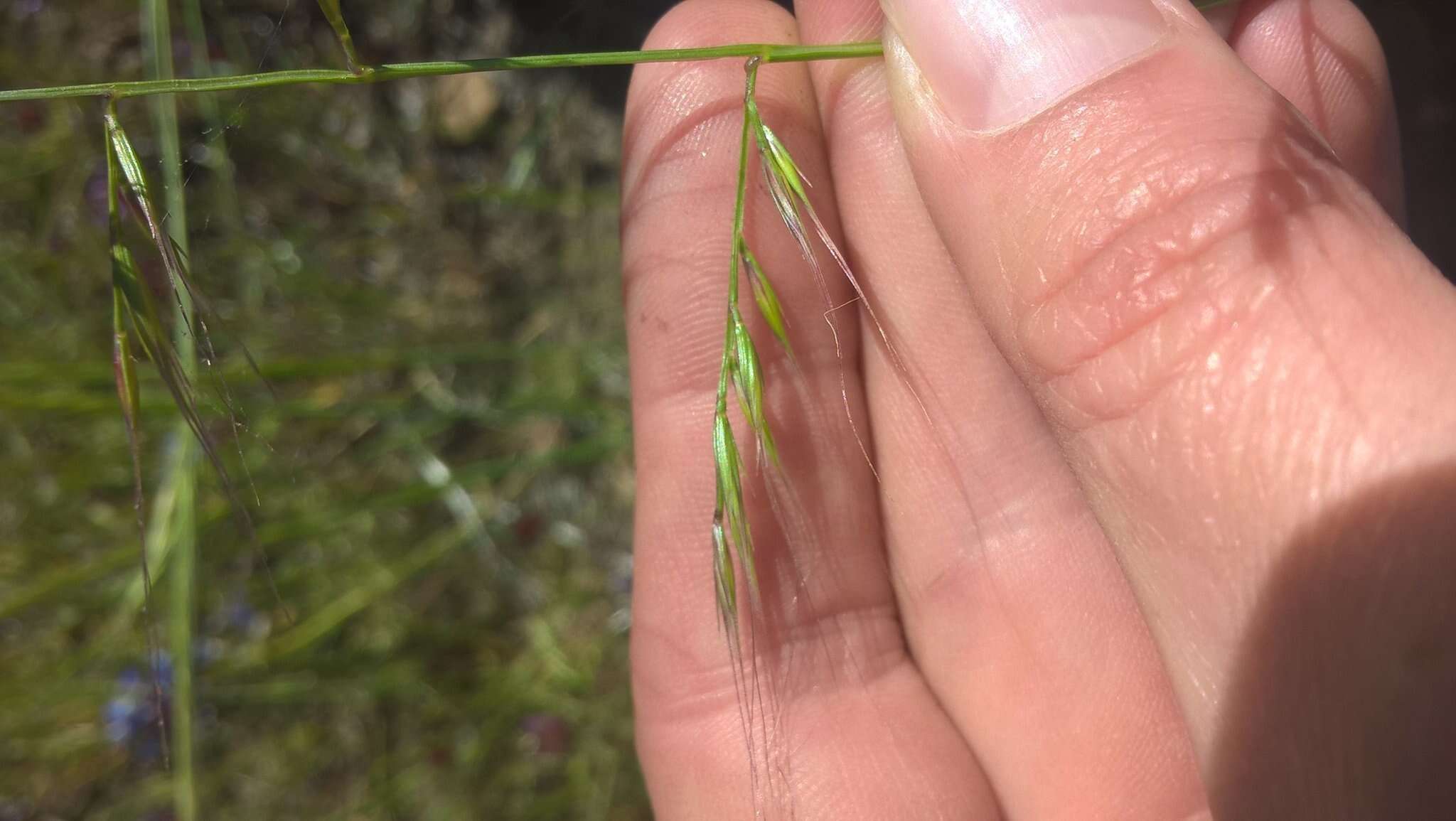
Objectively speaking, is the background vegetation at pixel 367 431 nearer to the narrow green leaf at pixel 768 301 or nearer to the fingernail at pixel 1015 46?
the narrow green leaf at pixel 768 301

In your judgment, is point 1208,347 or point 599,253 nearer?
point 1208,347

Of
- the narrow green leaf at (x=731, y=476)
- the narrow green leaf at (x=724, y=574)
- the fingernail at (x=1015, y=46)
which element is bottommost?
the narrow green leaf at (x=724, y=574)

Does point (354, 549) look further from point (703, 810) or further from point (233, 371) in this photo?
point (703, 810)

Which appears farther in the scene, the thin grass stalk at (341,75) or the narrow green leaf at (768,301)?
the narrow green leaf at (768,301)

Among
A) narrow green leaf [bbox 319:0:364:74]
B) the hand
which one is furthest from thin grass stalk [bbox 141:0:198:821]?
the hand

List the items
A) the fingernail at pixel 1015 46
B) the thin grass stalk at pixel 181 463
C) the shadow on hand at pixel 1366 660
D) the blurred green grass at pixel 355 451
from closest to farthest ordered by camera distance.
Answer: the shadow on hand at pixel 1366 660 < the fingernail at pixel 1015 46 < the thin grass stalk at pixel 181 463 < the blurred green grass at pixel 355 451

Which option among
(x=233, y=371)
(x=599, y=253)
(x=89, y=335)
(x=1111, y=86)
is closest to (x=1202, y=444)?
(x=1111, y=86)

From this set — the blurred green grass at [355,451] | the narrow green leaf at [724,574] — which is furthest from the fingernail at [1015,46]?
the blurred green grass at [355,451]
